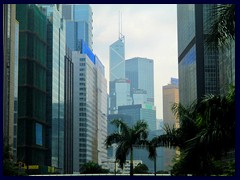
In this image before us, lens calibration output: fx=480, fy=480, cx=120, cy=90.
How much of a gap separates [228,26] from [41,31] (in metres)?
66.6

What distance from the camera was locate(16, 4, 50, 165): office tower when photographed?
6694 centimetres

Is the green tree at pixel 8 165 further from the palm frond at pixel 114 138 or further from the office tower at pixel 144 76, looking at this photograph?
the office tower at pixel 144 76

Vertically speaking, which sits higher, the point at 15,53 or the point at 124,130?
A: the point at 15,53

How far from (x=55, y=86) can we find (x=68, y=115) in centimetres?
1142

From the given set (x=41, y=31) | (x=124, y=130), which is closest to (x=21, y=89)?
(x=41, y=31)

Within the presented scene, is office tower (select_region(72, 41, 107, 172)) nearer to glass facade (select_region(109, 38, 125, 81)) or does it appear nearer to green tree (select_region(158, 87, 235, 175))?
glass facade (select_region(109, 38, 125, 81))

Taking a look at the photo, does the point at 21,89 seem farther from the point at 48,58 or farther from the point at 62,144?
the point at 62,144

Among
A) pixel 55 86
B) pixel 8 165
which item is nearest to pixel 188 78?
pixel 55 86

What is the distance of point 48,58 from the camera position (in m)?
73.8

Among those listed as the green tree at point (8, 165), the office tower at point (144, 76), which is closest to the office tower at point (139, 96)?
the office tower at point (144, 76)

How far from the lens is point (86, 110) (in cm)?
8956

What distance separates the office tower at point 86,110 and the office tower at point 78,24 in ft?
68.0

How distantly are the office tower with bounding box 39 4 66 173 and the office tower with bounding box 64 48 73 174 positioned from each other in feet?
7.90

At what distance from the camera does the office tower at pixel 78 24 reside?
121 meters
